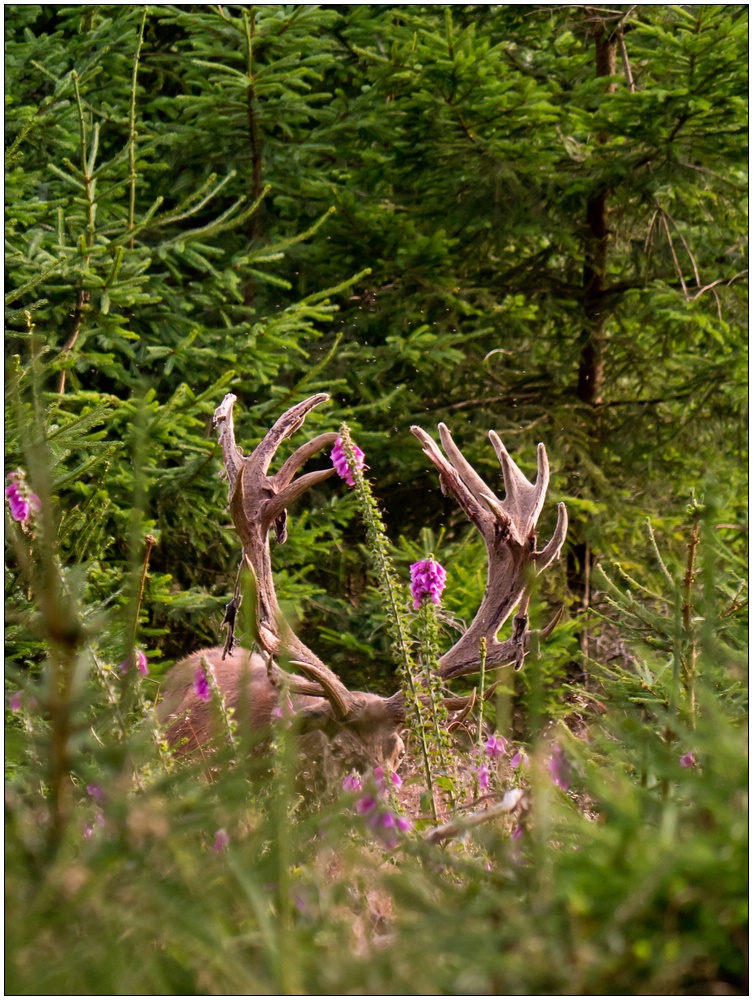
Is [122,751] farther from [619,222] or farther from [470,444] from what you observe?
[619,222]

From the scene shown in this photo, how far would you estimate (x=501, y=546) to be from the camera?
2824 mm

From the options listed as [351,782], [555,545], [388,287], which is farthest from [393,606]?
[388,287]

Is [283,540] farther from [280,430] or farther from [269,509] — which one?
[280,430]

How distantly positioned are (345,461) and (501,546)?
0.53 meters

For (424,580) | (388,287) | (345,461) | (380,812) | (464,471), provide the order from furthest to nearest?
(388,287) < (464,471) < (345,461) < (424,580) < (380,812)

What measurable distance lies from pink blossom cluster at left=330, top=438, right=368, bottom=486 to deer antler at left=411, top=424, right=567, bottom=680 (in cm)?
24

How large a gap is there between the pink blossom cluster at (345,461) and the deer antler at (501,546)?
9.4 inches

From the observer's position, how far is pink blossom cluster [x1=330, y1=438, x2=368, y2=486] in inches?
95.3

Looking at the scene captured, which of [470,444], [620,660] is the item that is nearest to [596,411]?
[470,444]

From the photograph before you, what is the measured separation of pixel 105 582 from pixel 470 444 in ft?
10.5

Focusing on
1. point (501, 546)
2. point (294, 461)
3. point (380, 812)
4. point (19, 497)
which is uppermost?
point (380, 812)

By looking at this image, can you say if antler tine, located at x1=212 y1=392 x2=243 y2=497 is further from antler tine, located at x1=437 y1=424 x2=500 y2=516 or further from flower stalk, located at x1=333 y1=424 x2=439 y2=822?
antler tine, located at x1=437 y1=424 x2=500 y2=516

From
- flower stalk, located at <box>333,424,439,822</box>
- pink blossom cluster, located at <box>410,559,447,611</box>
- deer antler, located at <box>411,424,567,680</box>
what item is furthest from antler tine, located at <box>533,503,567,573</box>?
flower stalk, located at <box>333,424,439,822</box>

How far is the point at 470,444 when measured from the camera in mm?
6762
